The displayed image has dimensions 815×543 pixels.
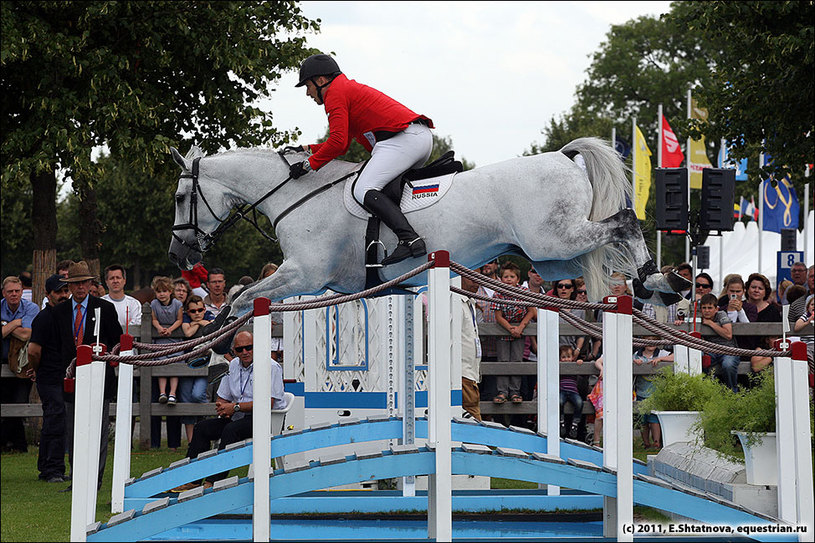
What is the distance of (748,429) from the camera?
6.21m

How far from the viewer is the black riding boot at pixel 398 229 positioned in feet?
19.3

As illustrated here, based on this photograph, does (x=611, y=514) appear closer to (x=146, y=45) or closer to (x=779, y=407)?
(x=779, y=407)

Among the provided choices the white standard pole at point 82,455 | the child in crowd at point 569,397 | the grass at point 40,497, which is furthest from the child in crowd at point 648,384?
the white standard pole at point 82,455

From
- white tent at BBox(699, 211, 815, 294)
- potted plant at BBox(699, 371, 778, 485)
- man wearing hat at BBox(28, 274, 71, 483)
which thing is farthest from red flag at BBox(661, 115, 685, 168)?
potted plant at BBox(699, 371, 778, 485)

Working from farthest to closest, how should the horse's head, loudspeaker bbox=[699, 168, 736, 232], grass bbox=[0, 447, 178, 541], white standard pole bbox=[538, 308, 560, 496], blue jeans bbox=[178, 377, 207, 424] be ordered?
1. blue jeans bbox=[178, 377, 207, 424]
2. loudspeaker bbox=[699, 168, 736, 232]
3. white standard pole bbox=[538, 308, 560, 496]
4. grass bbox=[0, 447, 178, 541]
5. the horse's head

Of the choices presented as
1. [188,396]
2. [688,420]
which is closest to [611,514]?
[688,420]

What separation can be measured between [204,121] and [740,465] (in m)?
9.88

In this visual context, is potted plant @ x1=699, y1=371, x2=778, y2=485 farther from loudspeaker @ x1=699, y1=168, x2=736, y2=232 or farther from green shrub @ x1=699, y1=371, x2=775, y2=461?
loudspeaker @ x1=699, y1=168, x2=736, y2=232

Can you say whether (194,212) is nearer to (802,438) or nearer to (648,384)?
(802,438)

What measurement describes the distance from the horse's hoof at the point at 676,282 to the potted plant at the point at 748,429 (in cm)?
110

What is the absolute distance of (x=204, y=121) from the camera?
46.8 feet

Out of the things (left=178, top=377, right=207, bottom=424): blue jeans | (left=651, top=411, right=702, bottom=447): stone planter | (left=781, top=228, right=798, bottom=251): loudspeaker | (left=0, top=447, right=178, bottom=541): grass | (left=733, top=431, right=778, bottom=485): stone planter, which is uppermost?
(left=781, top=228, right=798, bottom=251): loudspeaker

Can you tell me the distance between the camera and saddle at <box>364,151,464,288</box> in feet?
19.8

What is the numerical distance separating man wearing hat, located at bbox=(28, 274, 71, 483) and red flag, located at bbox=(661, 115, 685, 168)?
2005 cm
